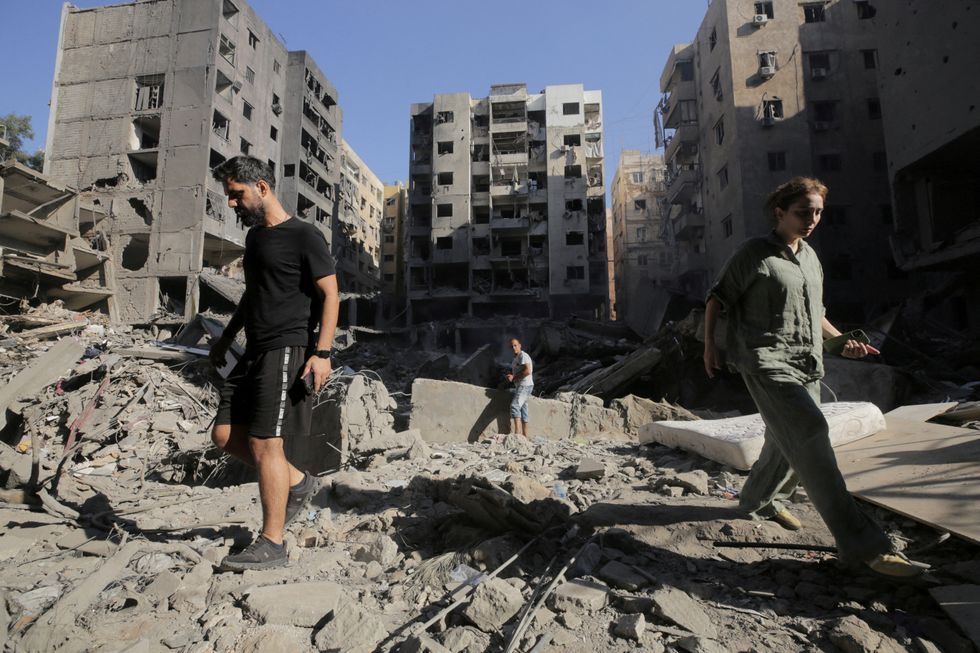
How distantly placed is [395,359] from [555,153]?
24466 millimetres

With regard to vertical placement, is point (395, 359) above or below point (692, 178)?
below

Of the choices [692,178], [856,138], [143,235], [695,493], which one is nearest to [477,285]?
[692,178]

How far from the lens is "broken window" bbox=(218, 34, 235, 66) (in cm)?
2758

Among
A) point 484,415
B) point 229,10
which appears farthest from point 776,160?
point 229,10

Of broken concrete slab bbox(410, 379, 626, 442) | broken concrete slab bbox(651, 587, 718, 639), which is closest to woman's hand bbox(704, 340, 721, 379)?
broken concrete slab bbox(651, 587, 718, 639)

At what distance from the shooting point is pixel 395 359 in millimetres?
20281

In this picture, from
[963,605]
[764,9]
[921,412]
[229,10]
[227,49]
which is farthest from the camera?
[229,10]

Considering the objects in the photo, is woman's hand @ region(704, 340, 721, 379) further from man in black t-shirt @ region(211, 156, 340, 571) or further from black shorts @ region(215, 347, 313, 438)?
black shorts @ region(215, 347, 313, 438)

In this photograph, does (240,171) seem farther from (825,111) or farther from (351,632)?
(825,111)

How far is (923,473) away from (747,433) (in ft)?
4.02

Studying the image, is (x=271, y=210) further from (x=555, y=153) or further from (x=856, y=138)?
(x=555, y=153)

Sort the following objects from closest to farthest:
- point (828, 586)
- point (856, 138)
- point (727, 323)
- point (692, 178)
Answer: point (828, 586), point (727, 323), point (856, 138), point (692, 178)

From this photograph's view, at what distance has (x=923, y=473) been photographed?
270 centimetres

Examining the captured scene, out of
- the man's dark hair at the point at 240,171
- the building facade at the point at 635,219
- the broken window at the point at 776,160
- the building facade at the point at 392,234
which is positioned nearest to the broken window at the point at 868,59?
the broken window at the point at 776,160
